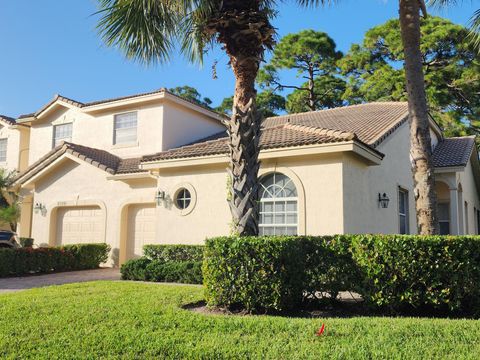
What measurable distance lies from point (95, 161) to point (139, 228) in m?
3.22

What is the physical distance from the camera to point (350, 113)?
778 inches

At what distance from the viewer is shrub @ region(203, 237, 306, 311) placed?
7.71 meters

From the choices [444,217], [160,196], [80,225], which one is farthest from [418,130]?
[444,217]

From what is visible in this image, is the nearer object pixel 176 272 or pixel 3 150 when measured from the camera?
pixel 176 272

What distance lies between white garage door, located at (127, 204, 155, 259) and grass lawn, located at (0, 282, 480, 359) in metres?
9.78

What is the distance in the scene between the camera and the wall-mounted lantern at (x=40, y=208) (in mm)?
20078

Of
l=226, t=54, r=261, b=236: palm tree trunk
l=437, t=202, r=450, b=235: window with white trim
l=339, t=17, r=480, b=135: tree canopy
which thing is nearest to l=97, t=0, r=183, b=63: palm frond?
l=226, t=54, r=261, b=236: palm tree trunk

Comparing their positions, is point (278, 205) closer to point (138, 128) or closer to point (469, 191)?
point (138, 128)

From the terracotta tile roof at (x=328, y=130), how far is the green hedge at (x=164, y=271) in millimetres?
3571

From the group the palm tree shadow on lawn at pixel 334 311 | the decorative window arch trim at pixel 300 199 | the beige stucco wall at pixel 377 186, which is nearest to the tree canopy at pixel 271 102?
the beige stucco wall at pixel 377 186

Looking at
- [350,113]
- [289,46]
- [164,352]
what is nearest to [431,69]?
[289,46]

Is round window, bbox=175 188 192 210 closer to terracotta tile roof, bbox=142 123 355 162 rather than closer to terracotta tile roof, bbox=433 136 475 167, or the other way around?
terracotta tile roof, bbox=142 123 355 162

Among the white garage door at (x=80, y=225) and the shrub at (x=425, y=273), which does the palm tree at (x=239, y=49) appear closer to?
the shrub at (x=425, y=273)

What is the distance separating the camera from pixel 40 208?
20.1m
